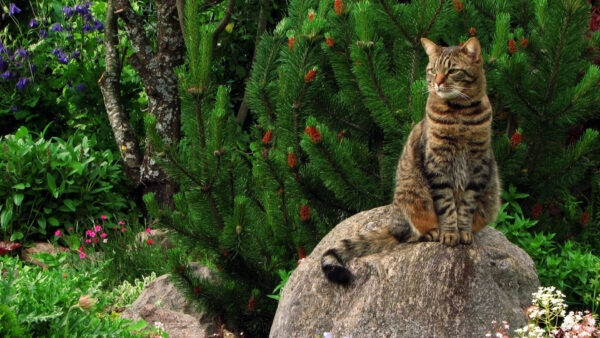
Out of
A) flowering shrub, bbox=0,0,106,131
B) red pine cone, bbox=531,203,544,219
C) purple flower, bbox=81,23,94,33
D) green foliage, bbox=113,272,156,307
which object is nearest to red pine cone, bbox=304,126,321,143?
red pine cone, bbox=531,203,544,219

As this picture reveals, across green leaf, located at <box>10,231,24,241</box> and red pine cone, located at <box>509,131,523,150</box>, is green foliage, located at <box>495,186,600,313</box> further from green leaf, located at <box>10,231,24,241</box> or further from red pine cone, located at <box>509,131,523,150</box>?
green leaf, located at <box>10,231,24,241</box>

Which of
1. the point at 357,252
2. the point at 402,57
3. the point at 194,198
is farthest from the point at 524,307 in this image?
the point at 194,198

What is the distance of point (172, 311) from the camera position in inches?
209

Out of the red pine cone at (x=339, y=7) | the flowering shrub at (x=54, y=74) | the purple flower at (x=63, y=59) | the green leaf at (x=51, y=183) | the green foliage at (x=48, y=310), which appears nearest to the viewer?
the green foliage at (x=48, y=310)

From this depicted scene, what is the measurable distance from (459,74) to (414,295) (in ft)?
4.26

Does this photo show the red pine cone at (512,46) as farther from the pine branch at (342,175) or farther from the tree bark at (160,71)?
the tree bark at (160,71)

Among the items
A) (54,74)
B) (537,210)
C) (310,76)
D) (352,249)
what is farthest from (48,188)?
(537,210)

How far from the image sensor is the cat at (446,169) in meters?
3.98

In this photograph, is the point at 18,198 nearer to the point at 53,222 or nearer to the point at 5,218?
the point at 5,218

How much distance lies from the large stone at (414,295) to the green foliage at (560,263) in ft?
3.03

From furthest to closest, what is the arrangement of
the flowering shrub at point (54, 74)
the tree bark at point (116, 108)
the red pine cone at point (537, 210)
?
the flowering shrub at point (54, 74), the tree bark at point (116, 108), the red pine cone at point (537, 210)

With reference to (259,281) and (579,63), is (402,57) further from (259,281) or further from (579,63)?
(259,281)

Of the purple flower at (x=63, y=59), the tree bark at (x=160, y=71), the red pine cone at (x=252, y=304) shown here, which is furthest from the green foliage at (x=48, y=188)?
the red pine cone at (x=252, y=304)

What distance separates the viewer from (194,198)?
511 centimetres
